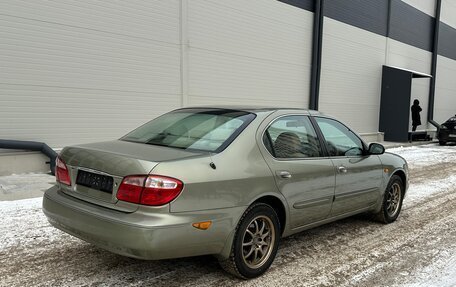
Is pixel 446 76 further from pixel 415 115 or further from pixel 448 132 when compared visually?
pixel 448 132

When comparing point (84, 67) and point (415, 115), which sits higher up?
point (84, 67)

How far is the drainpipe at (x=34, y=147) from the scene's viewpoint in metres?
8.07

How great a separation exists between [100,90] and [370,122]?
45.8 feet

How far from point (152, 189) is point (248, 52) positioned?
1074 cm

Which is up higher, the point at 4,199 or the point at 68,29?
the point at 68,29

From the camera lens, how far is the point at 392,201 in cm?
574

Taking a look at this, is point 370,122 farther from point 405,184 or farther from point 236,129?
point 236,129

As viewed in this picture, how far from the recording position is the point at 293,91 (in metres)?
15.1

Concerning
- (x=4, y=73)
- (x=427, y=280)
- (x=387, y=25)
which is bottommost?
(x=427, y=280)

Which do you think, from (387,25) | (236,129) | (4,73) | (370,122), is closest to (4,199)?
(4,73)

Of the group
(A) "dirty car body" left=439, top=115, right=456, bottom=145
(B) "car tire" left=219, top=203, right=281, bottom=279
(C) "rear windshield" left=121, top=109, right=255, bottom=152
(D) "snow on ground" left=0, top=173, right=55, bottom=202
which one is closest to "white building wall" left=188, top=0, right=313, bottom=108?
(D) "snow on ground" left=0, top=173, right=55, bottom=202

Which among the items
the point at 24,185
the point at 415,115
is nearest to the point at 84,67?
the point at 24,185

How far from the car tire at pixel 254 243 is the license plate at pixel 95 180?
1127 millimetres

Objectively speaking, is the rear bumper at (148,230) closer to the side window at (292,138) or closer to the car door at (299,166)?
the car door at (299,166)
